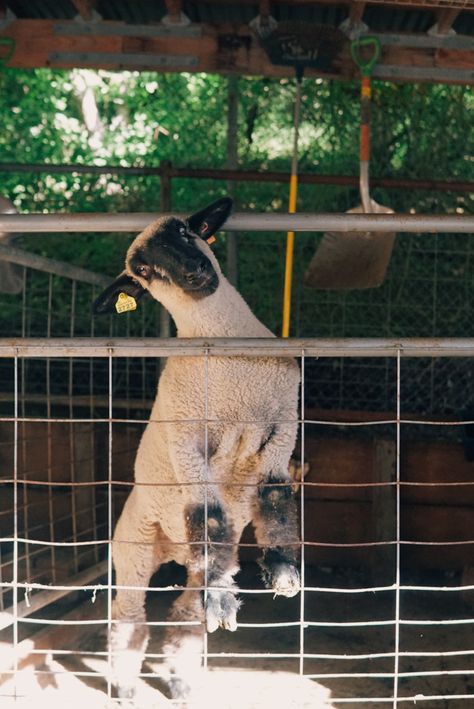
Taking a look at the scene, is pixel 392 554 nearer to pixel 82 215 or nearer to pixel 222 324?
pixel 222 324

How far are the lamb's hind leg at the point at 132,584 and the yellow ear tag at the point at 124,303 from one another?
1101 millimetres

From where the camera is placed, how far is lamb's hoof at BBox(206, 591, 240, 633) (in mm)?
2791

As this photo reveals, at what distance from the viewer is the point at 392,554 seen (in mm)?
5586

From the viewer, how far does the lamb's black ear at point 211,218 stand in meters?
3.13

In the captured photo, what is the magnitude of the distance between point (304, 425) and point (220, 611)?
174 centimetres

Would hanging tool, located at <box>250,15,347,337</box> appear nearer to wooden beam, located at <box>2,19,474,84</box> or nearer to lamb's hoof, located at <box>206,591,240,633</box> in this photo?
wooden beam, located at <box>2,19,474,84</box>

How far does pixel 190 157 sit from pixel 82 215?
16.4ft

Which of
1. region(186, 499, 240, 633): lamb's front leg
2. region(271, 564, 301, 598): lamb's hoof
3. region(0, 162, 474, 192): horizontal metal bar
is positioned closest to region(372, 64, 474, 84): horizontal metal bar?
region(0, 162, 474, 192): horizontal metal bar

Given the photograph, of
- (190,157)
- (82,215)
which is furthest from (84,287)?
(82,215)

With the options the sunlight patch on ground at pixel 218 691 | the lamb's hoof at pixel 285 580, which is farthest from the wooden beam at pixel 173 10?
the sunlight patch on ground at pixel 218 691

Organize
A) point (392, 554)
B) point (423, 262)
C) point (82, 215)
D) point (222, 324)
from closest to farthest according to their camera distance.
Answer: point (82, 215) < point (222, 324) < point (392, 554) < point (423, 262)

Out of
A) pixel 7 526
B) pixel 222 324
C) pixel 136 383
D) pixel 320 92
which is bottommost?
pixel 7 526

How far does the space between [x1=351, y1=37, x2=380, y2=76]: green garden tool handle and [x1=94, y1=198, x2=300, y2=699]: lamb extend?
1.73 m

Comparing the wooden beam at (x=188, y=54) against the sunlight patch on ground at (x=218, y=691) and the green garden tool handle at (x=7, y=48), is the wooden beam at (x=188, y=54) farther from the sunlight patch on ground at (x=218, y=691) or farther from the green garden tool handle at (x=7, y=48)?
the sunlight patch on ground at (x=218, y=691)
